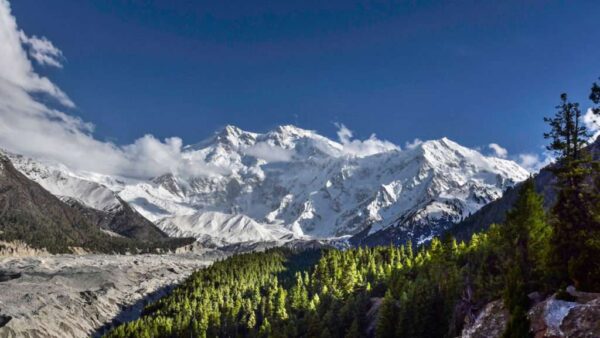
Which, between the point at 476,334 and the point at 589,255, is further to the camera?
the point at 476,334

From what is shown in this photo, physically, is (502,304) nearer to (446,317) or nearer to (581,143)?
(581,143)

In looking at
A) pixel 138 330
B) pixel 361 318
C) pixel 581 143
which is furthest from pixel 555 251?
pixel 138 330

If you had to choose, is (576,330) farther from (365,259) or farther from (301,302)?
(365,259)

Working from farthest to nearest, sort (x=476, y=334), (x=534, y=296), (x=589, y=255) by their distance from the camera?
(x=476, y=334) → (x=534, y=296) → (x=589, y=255)

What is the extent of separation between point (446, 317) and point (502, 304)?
45.1 m

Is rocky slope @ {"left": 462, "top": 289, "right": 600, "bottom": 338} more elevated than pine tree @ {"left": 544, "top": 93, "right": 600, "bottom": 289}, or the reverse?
pine tree @ {"left": 544, "top": 93, "right": 600, "bottom": 289}

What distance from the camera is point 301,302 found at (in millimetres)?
160375

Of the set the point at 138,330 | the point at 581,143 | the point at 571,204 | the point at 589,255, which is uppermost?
the point at 581,143

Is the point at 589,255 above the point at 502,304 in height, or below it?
above

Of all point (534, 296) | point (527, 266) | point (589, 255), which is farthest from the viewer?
point (527, 266)

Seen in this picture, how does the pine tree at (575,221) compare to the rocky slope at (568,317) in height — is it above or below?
above

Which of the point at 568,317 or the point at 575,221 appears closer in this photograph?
the point at 568,317

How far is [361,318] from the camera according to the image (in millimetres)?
119750

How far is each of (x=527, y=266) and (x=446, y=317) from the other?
40.1 m
